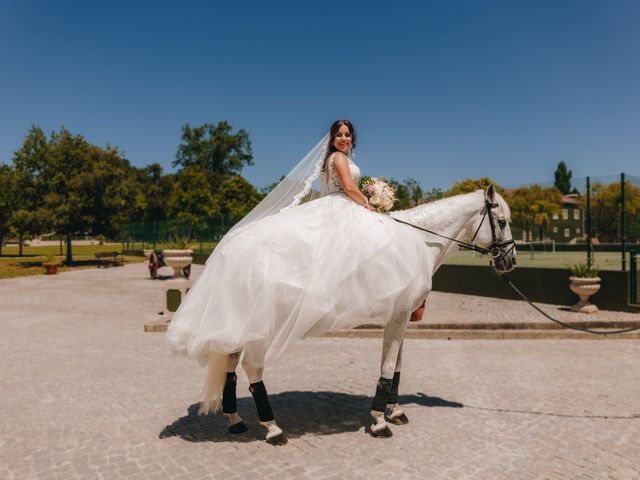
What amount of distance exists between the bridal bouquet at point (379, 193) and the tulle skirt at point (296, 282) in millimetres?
501

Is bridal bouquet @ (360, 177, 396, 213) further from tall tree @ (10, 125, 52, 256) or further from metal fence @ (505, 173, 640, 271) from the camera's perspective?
tall tree @ (10, 125, 52, 256)

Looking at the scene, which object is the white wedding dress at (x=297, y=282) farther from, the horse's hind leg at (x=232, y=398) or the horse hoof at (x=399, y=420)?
the horse hoof at (x=399, y=420)

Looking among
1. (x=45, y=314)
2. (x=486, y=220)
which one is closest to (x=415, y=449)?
(x=486, y=220)

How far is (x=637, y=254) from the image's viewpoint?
12.0m

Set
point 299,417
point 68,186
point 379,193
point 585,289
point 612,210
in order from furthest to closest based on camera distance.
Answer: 1. point 68,186
2. point 612,210
3. point 585,289
4. point 299,417
5. point 379,193

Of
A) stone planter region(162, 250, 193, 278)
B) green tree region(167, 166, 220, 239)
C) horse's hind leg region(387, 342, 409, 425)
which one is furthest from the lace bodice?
green tree region(167, 166, 220, 239)

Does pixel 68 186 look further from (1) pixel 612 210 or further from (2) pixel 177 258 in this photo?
(1) pixel 612 210

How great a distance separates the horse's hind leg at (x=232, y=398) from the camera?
15.1ft

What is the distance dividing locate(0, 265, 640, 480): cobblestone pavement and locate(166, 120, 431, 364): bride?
3.17 feet

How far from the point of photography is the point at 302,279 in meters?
4.19

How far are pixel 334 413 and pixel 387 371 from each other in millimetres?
1047

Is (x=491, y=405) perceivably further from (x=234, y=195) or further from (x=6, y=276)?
(x=234, y=195)

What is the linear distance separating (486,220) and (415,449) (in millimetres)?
2534

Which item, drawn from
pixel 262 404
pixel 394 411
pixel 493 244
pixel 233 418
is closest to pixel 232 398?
pixel 233 418
